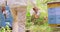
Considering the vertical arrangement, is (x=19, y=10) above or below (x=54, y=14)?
above

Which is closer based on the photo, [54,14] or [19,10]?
[19,10]

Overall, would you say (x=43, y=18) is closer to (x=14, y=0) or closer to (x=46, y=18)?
(x=46, y=18)

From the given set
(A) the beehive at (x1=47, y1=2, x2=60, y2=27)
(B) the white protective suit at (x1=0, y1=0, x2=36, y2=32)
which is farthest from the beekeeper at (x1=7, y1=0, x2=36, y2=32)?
(A) the beehive at (x1=47, y1=2, x2=60, y2=27)

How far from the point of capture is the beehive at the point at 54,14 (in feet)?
11.0

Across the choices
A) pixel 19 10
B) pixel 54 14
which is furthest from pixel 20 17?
pixel 54 14

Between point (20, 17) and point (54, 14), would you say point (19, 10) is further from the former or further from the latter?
point (54, 14)

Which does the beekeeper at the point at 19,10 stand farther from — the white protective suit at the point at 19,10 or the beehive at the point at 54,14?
the beehive at the point at 54,14

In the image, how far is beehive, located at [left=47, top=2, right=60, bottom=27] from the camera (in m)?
3.35

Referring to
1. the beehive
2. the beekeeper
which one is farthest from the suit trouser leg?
the beehive

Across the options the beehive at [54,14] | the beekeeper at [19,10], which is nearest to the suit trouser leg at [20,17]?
the beekeeper at [19,10]

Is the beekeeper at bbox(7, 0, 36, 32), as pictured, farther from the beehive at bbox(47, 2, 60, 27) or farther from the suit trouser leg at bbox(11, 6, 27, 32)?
the beehive at bbox(47, 2, 60, 27)

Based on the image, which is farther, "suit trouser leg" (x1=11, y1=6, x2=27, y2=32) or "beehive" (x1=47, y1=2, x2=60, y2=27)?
"beehive" (x1=47, y1=2, x2=60, y2=27)

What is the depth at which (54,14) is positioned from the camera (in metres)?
3.37

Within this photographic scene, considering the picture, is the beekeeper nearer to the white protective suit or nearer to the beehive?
the white protective suit
